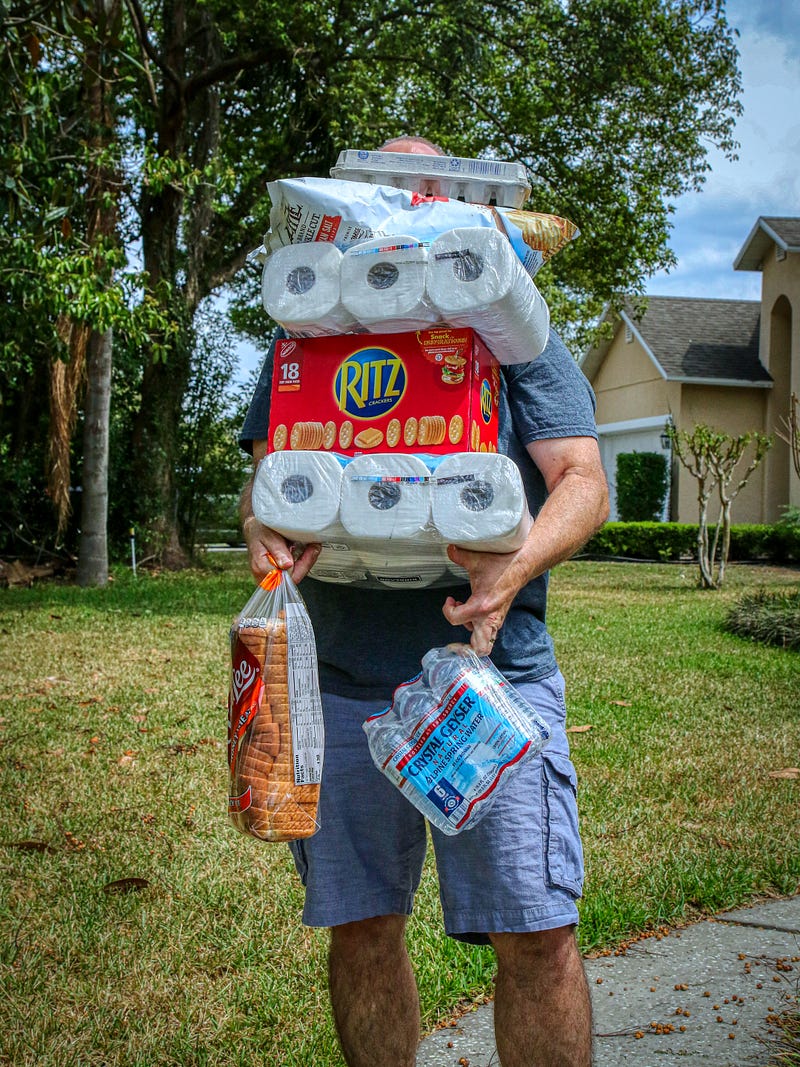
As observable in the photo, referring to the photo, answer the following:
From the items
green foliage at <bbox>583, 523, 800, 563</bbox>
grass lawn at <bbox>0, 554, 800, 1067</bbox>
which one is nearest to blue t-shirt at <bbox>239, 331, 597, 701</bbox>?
grass lawn at <bbox>0, 554, 800, 1067</bbox>

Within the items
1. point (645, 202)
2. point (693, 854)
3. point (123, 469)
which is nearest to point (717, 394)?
point (645, 202)

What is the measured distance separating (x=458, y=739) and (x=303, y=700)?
1.11ft

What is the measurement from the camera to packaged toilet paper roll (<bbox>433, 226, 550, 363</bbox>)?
187 cm

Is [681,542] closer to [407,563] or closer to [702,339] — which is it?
[702,339]

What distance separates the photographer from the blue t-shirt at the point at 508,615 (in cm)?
212

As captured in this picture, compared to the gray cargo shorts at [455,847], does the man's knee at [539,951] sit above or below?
below

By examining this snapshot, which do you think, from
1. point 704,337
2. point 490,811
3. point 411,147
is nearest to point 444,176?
point 411,147

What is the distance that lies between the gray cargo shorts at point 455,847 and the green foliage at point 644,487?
75.1 ft

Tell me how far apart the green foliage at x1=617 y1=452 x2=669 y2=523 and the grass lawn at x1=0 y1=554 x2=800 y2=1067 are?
16601 mm

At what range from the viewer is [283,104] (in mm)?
15430

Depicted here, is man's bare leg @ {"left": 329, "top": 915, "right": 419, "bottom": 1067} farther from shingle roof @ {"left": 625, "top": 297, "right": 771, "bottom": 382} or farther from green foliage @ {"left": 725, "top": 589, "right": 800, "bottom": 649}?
shingle roof @ {"left": 625, "top": 297, "right": 771, "bottom": 382}

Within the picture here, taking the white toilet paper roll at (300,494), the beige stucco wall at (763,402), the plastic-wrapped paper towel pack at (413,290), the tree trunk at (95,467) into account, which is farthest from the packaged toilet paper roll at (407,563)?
the beige stucco wall at (763,402)

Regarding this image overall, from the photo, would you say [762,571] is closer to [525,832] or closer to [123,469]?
[123,469]

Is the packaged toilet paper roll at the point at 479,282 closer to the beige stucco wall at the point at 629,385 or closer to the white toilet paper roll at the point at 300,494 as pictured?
the white toilet paper roll at the point at 300,494
